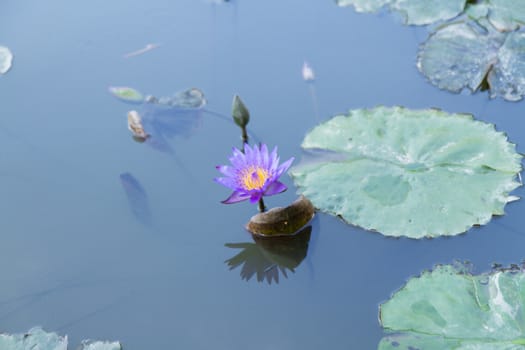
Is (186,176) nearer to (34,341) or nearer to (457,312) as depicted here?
(34,341)

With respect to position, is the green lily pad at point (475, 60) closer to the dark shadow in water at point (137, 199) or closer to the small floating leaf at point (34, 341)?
the dark shadow in water at point (137, 199)

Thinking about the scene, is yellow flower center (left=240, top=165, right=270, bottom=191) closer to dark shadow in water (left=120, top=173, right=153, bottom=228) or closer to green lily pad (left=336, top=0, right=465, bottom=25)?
dark shadow in water (left=120, top=173, right=153, bottom=228)

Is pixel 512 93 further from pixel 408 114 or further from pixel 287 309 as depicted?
pixel 287 309

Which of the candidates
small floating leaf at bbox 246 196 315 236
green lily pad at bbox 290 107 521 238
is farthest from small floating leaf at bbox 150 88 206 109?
small floating leaf at bbox 246 196 315 236

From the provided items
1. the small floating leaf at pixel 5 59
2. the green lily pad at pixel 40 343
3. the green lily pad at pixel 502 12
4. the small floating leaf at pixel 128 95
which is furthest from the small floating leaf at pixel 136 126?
the green lily pad at pixel 502 12

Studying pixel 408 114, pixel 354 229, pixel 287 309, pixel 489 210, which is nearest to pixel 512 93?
pixel 408 114
